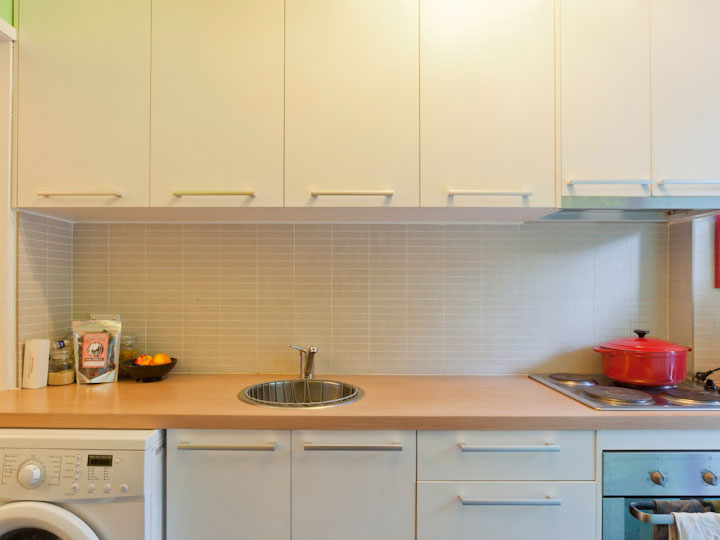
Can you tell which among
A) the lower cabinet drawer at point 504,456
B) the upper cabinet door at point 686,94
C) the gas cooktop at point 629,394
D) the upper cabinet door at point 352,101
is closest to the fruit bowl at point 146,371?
the upper cabinet door at point 352,101

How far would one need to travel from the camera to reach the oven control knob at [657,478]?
127 centimetres

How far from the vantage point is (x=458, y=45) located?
1.47 meters

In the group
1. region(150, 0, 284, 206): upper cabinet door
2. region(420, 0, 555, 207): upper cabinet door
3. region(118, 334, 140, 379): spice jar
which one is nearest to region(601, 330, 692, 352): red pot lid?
region(420, 0, 555, 207): upper cabinet door

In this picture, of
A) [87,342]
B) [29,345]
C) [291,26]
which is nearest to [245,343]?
[87,342]

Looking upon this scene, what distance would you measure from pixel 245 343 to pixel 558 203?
1413mm

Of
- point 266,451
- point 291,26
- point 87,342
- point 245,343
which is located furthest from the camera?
point 245,343

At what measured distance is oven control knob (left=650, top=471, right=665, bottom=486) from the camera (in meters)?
1.27

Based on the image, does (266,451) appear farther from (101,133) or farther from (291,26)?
(291,26)

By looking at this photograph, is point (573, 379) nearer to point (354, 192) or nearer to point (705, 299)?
point (705, 299)

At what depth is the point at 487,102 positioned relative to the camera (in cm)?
148

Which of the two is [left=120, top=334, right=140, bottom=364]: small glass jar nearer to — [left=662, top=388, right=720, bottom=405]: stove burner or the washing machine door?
the washing machine door

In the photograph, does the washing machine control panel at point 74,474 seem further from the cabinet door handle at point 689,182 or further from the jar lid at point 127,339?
the cabinet door handle at point 689,182

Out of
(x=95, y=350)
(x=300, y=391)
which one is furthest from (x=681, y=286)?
(x=95, y=350)

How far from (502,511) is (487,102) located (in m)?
1.37
